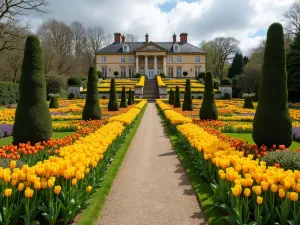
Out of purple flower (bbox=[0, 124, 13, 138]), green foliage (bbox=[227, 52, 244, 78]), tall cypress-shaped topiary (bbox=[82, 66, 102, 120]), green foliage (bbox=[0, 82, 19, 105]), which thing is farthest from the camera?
green foliage (bbox=[227, 52, 244, 78])

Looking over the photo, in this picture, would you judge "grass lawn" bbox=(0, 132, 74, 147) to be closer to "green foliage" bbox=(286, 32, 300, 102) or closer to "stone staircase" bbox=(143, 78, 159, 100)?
"green foliage" bbox=(286, 32, 300, 102)

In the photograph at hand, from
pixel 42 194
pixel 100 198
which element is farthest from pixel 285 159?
pixel 42 194

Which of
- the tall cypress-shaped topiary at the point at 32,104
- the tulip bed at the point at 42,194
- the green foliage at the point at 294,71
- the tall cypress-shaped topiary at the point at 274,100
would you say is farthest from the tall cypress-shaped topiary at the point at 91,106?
the green foliage at the point at 294,71

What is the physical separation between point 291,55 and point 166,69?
4072 cm

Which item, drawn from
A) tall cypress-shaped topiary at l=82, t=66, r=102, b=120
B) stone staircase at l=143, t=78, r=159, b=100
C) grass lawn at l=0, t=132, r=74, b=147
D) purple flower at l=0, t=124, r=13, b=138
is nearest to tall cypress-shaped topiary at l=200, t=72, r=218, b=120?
tall cypress-shaped topiary at l=82, t=66, r=102, b=120

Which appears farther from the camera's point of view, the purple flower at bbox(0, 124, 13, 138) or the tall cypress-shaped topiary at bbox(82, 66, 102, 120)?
the tall cypress-shaped topiary at bbox(82, 66, 102, 120)

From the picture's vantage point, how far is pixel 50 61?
51094mm

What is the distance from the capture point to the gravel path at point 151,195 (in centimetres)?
470

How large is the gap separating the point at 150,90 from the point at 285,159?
4785cm

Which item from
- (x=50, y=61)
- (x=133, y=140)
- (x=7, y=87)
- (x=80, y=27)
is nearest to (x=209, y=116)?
(x=133, y=140)

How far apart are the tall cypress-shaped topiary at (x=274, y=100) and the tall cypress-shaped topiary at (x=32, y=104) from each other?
6269mm

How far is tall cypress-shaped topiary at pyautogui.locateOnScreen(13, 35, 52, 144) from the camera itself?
28.7 ft

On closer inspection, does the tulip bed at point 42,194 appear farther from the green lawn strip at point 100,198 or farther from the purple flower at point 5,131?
the purple flower at point 5,131

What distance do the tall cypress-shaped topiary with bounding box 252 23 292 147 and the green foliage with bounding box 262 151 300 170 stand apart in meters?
1.98
